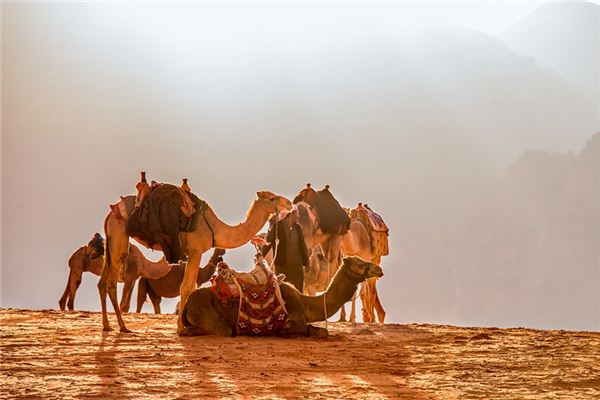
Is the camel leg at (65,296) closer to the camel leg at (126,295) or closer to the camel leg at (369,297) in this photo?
the camel leg at (126,295)

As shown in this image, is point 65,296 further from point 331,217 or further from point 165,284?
point 331,217

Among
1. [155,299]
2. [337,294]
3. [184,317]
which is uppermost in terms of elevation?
[155,299]

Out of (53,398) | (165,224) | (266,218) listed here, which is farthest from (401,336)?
(53,398)

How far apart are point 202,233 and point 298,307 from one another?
1858 millimetres

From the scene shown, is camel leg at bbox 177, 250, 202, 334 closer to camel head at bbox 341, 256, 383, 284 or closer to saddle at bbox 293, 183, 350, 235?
camel head at bbox 341, 256, 383, 284

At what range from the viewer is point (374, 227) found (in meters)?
16.7

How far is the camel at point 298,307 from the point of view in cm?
1038

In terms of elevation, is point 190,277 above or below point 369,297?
below

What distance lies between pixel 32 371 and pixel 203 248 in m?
4.21

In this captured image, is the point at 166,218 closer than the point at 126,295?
Yes

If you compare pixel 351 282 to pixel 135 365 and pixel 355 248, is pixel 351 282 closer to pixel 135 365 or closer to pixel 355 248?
pixel 135 365

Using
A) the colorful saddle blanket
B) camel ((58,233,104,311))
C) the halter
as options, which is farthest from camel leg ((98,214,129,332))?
camel ((58,233,104,311))

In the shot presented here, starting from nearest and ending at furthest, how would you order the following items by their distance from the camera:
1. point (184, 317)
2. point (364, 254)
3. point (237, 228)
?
1. point (184, 317)
2. point (237, 228)
3. point (364, 254)

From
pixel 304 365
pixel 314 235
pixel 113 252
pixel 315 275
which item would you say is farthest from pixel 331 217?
pixel 304 365
